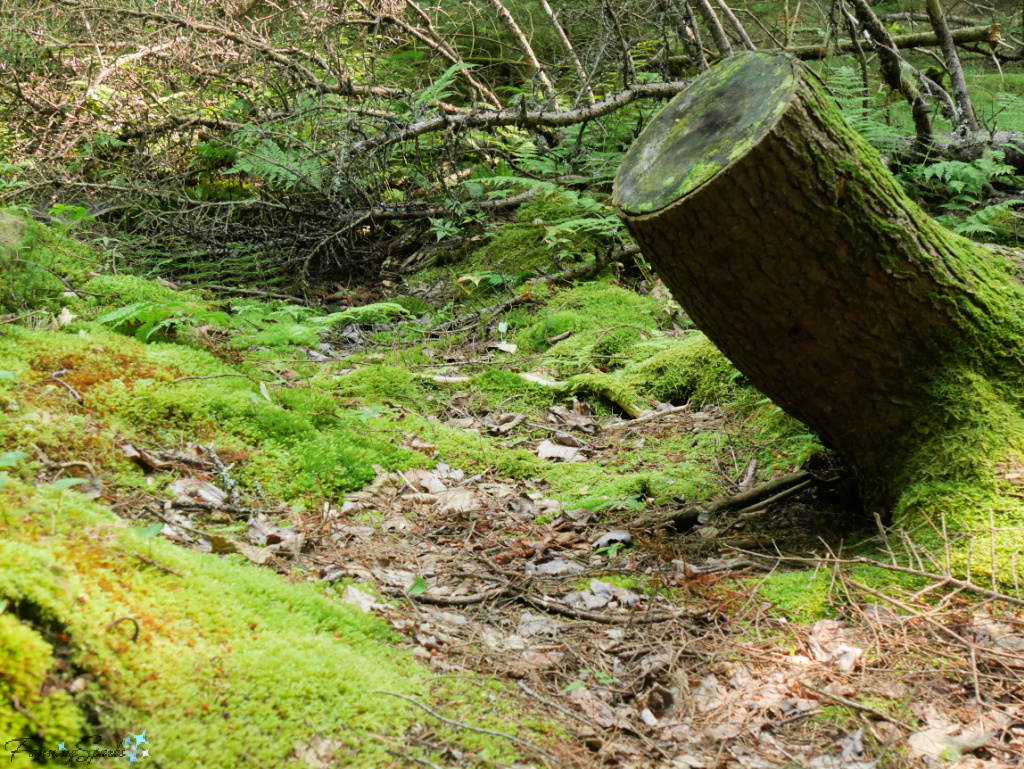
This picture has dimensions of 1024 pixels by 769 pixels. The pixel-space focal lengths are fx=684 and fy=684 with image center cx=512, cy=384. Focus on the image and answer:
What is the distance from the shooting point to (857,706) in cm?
214

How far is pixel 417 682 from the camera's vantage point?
7.11 feet

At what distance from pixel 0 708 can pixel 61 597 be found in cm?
31

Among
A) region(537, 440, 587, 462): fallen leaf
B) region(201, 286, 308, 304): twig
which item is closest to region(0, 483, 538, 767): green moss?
region(537, 440, 587, 462): fallen leaf

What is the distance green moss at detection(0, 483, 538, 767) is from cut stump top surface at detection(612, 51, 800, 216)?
1964 mm

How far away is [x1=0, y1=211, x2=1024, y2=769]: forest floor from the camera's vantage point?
1.74 m

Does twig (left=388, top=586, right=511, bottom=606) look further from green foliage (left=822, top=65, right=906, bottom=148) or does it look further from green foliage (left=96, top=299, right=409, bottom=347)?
green foliage (left=822, top=65, right=906, bottom=148)

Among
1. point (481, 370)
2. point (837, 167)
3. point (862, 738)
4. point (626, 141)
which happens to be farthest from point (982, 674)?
point (626, 141)

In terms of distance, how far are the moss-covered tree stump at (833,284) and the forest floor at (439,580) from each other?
1.52ft

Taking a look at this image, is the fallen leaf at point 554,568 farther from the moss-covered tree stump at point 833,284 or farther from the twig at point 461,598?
the moss-covered tree stump at point 833,284

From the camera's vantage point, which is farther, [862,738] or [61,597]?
[862,738]

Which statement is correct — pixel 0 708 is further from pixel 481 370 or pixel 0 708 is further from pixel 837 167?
pixel 481 370

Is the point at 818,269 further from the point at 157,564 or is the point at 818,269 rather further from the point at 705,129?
the point at 157,564

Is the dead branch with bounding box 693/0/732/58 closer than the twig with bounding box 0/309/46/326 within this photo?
No

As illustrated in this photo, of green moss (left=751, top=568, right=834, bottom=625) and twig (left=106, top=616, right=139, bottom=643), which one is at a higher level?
twig (left=106, top=616, right=139, bottom=643)
